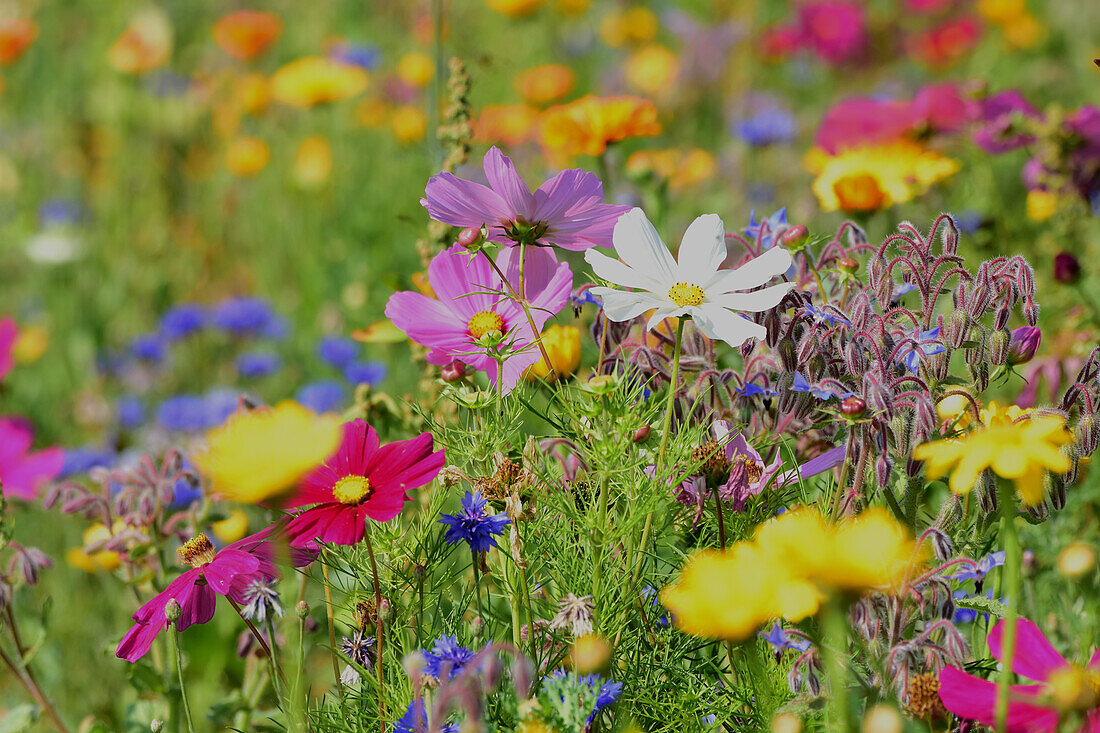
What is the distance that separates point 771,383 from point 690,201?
2.17 metres

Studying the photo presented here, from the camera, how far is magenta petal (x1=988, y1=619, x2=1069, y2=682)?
79cm

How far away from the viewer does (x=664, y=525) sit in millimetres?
967

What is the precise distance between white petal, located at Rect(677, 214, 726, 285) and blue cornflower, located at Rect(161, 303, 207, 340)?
1970mm

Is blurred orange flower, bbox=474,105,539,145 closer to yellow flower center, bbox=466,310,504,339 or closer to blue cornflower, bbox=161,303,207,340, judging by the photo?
blue cornflower, bbox=161,303,207,340

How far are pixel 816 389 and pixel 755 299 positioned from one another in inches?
4.1

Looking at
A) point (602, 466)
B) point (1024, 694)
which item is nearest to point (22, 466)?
point (602, 466)

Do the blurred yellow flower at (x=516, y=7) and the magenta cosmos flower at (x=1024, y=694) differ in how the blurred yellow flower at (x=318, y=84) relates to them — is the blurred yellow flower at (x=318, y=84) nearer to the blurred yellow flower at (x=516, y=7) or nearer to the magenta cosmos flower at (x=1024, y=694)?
the blurred yellow flower at (x=516, y=7)

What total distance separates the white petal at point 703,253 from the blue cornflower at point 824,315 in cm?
10

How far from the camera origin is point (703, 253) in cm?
95

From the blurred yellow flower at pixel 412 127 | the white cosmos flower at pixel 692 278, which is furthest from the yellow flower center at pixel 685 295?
the blurred yellow flower at pixel 412 127

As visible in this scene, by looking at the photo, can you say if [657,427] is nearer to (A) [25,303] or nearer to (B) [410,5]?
(A) [25,303]

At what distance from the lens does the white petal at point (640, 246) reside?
0.91 m

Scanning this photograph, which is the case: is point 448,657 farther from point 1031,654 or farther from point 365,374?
point 365,374

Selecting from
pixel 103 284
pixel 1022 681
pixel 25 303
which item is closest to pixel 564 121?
pixel 1022 681
